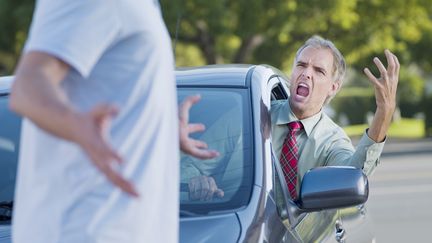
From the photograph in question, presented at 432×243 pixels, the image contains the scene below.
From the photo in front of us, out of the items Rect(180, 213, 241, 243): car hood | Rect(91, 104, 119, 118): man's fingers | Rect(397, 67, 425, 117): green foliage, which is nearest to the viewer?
Rect(91, 104, 119, 118): man's fingers

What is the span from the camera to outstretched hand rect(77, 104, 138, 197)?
183 centimetres

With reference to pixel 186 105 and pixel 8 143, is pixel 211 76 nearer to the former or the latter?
pixel 8 143

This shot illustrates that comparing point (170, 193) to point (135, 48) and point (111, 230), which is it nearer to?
point (111, 230)

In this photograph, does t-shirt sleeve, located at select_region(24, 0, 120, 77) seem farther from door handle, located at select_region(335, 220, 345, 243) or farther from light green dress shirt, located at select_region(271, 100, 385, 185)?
door handle, located at select_region(335, 220, 345, 243)

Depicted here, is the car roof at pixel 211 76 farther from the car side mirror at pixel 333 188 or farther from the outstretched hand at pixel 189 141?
the outstretched hand at pixel 189 141

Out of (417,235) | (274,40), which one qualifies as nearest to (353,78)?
(274,40)

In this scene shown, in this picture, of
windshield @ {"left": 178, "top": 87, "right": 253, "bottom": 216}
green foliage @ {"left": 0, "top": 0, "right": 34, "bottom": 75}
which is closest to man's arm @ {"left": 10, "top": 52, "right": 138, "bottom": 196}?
windshield @ {"left": 178, "top": 87, "right": 253, "bottom": 216}

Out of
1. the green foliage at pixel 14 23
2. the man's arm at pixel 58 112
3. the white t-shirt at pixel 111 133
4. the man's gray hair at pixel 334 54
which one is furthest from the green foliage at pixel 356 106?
the man's arm at pixel 58 112

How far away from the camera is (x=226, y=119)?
3.89 metres

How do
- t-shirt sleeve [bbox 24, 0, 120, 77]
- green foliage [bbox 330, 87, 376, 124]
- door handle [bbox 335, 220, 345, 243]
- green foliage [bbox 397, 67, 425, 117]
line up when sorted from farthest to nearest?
green foliage [bbox 330, 87, 376, 124] → green foliage [bbox 397, 67, 425, 117] → door handle [bbox 335, 220, 345, 243] → t-shirt sleeve [bbox 24, 0, 120, 77]

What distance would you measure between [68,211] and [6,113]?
6.82 ft

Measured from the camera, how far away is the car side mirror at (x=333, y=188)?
3.52 m

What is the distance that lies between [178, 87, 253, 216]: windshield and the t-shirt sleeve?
4.56 ft

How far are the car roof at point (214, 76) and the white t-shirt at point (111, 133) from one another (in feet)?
6.21
